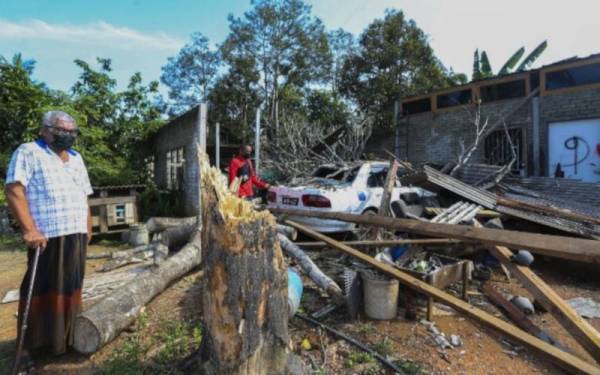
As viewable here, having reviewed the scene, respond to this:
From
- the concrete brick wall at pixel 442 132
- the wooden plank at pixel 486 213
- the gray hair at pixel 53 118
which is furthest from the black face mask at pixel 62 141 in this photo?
the concrete brick wall at pixel 442 132

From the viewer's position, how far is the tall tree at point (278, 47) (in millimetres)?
19031

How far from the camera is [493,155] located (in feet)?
37.8

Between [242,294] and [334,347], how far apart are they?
130cm

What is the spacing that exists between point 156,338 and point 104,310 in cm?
50

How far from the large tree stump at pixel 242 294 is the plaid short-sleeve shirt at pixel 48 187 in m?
1.34

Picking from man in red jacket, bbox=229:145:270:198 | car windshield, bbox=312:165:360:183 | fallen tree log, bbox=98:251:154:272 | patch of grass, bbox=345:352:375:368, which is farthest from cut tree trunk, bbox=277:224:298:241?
patch of grass, bbox=345:352:375:368

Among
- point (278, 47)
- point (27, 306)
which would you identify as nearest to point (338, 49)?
point (278, 47)

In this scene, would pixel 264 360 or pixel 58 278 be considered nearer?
pixel 264 360

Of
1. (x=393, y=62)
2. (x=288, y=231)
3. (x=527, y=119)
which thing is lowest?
(x=288, y=231)

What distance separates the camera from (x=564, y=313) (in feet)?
8.42

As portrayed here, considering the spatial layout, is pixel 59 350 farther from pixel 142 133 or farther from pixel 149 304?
pixel 142 133

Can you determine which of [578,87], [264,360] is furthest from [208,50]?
[264,360]

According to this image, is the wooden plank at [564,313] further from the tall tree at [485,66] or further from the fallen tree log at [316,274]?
the tall tree at [485,66]

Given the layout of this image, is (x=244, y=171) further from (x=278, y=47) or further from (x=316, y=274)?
(x=278, y=47)
